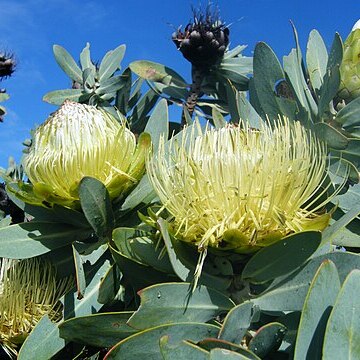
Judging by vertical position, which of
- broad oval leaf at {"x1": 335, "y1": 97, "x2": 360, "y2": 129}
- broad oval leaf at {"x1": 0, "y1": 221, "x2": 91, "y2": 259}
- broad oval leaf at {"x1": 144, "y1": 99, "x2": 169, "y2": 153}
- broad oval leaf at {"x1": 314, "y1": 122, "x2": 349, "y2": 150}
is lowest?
broad oval leaf at {"x1": 0, "y1": 221, "x2": 91, "y2": 259}

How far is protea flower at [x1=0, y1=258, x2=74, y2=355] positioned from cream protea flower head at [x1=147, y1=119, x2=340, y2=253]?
0.47 metres

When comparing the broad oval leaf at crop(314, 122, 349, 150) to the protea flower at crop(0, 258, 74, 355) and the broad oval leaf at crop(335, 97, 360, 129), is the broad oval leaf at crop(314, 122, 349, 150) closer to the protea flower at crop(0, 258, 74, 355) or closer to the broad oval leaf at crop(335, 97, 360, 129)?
the broad oval leaf at crop(335, 97, 360, 129)

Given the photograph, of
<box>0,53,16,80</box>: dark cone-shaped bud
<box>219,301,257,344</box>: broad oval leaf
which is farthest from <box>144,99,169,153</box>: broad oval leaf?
<box>0,53,16,80</box>: dark cone-shaped bud

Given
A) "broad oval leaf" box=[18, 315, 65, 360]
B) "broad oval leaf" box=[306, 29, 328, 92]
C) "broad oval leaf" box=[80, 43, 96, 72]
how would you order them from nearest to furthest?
1. "broad oval leaf" box=[18, 315, 65, 360]
2. "broad oval leaf" box=[306, 29, 328, 92]
3. "broad oval leaf" box=[80, 43, 96, 72]

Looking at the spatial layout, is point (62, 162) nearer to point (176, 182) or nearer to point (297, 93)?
point (176, 182)

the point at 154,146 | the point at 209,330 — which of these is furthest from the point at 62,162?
the point at 209,330

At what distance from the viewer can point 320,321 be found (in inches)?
35.2

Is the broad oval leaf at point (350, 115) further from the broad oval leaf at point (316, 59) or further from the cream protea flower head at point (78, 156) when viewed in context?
the cream protea flower head at point (78, 156)

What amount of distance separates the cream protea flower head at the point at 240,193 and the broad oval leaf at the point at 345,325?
0.75 feet

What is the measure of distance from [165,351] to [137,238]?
33cm

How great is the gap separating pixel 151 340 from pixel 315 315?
26 cm

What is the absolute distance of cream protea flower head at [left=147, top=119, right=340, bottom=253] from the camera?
107 centimetres

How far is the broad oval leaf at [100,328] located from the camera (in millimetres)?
1055

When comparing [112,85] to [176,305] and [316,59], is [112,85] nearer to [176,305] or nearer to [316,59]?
[316,59]
